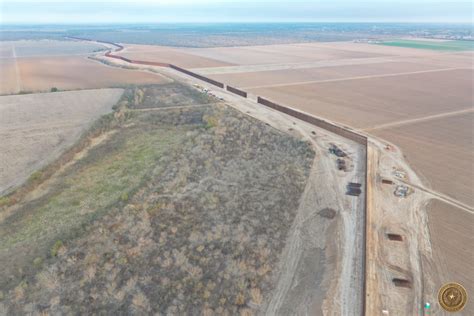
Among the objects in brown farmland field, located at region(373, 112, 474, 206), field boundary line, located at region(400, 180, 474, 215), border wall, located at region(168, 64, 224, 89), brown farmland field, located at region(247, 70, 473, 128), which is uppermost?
border wall, located at region(168, 64, 224, 89)

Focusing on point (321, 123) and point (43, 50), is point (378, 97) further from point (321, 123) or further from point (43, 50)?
point (43, 50)

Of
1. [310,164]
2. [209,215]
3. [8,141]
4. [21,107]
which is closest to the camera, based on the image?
[209,215]

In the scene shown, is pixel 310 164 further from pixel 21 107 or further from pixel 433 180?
pixel 21 107

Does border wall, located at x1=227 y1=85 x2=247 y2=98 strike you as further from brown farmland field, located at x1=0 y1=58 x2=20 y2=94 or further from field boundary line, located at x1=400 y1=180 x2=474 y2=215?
brown farmland field, located at x1=0 y1=58 x2=20 y2=94

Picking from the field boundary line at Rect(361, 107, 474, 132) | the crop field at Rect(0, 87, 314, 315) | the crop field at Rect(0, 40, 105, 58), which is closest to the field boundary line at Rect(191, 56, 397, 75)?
the field boundary line at Rect(361, 107, 474, 132)

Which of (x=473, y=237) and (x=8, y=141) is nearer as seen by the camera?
(x=473, y=237)

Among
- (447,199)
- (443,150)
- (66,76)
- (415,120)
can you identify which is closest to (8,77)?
(66,76)

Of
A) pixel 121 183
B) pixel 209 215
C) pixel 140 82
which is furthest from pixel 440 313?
pixel 140 82
